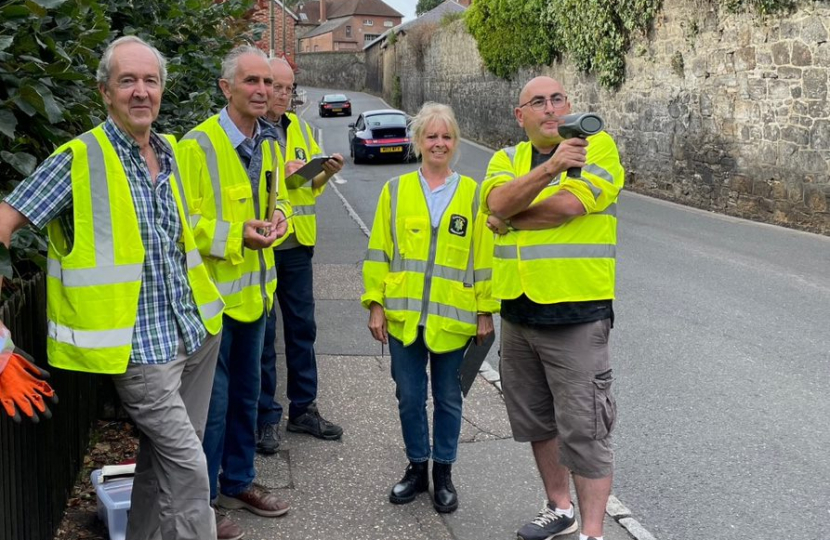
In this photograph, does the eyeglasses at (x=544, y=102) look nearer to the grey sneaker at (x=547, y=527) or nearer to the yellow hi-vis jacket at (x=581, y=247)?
the yellow hi-vis jacket at (x=581, y=247)

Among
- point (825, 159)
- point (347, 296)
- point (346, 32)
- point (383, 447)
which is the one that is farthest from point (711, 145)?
point (346, 32)

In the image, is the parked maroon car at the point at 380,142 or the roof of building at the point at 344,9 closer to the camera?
the parked maroon car at the point at 380,142

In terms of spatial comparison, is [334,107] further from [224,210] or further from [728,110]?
[224,210]

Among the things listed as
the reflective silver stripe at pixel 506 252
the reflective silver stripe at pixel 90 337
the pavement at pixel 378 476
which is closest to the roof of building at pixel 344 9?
the pavement at pixel 378 476

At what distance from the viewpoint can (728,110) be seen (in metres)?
15.9

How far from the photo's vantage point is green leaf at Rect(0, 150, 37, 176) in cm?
309

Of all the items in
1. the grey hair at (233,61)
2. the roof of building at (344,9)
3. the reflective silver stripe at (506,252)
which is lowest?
the reflective silver stripe at (506,252)

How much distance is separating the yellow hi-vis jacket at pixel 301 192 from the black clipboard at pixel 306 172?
81 millimetres

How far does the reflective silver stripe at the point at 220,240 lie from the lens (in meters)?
3.86

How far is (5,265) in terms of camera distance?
2.76 meters

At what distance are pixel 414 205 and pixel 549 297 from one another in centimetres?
100

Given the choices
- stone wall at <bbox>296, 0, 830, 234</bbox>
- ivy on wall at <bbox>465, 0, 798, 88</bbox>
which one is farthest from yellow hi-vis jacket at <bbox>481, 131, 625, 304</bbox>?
ivy on wall at <bbox>465, 0, 798, 88</bbox>

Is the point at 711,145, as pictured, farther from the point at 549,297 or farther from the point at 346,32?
the point at 346,32

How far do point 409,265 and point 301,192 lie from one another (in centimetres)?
125
